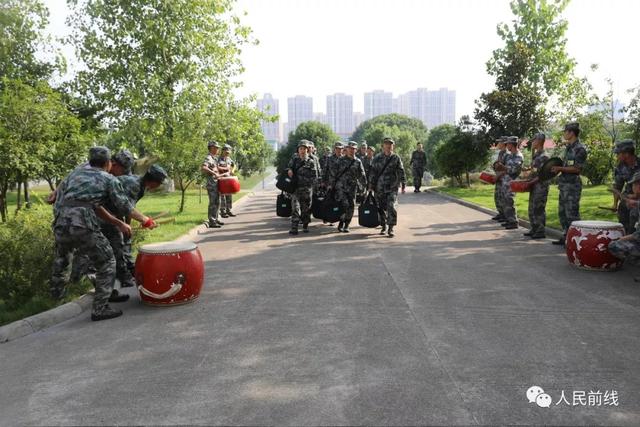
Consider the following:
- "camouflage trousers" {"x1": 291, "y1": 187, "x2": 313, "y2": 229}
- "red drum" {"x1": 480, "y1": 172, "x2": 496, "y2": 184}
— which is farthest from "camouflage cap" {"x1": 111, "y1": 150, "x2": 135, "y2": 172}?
"red drum" {"x1": 480, "y1": 172, "x2": 496, "y2": 184}

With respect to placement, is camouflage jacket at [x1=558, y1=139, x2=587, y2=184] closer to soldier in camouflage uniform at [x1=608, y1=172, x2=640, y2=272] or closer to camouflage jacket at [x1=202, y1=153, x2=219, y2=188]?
soldier in camouflage uniform at [x1=608, y1=172, x2=640, y2=272]

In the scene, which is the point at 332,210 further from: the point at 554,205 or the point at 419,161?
the point at 419,161

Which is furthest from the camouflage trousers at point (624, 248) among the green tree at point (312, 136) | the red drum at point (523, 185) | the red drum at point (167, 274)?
the green tree at point (312, 136)

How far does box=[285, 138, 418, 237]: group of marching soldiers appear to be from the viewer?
10594 millimetres

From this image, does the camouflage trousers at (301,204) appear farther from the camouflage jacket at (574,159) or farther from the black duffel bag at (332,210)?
the camouflage jacket at (574,159)

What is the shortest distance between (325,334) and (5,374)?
2.80 m

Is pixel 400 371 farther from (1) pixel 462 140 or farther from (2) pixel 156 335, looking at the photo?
(1) pixel 462 140

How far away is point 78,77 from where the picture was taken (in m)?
22.4

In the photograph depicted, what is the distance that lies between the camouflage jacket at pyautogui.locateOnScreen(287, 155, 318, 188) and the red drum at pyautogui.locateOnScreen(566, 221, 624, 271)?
545cm

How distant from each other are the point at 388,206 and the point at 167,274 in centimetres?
595

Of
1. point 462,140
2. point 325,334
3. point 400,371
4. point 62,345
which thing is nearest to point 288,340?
point 325,334

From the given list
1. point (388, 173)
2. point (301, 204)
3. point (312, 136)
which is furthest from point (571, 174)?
point (312, 136)

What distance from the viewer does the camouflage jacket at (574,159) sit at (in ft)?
29.2

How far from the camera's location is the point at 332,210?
36.7 ft
